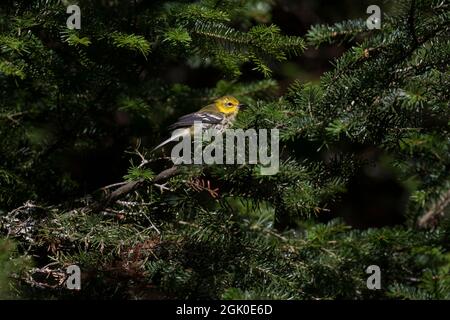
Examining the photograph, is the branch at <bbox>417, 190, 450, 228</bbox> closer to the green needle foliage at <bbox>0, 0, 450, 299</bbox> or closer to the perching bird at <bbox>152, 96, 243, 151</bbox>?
the green needle foliage at <bbox>0, 0, 450, 299</bbox>

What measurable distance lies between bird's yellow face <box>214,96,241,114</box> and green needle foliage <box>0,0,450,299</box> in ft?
1.05

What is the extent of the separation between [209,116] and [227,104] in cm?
20

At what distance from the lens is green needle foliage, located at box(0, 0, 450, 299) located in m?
1.77

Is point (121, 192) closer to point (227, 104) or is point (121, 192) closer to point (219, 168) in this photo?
point (219, 168)

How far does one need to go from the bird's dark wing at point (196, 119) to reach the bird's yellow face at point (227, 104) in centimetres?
11

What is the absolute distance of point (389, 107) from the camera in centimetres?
171

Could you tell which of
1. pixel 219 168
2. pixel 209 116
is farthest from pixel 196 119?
pixel 219 168

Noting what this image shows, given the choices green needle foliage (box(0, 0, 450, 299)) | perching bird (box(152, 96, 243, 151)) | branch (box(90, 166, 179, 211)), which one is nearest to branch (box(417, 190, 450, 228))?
green needle foliage (box(0, 0, 450, 299))

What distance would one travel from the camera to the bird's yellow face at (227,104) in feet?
→ 8.52

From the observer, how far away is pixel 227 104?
2666mm

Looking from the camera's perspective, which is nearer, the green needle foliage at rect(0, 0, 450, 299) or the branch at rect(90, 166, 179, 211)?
the green needle foliage at rect(0, 0, 450, 299)

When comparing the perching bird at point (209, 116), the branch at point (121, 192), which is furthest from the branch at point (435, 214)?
the branch at point (121, 192)

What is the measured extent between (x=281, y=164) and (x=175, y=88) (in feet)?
3.66
